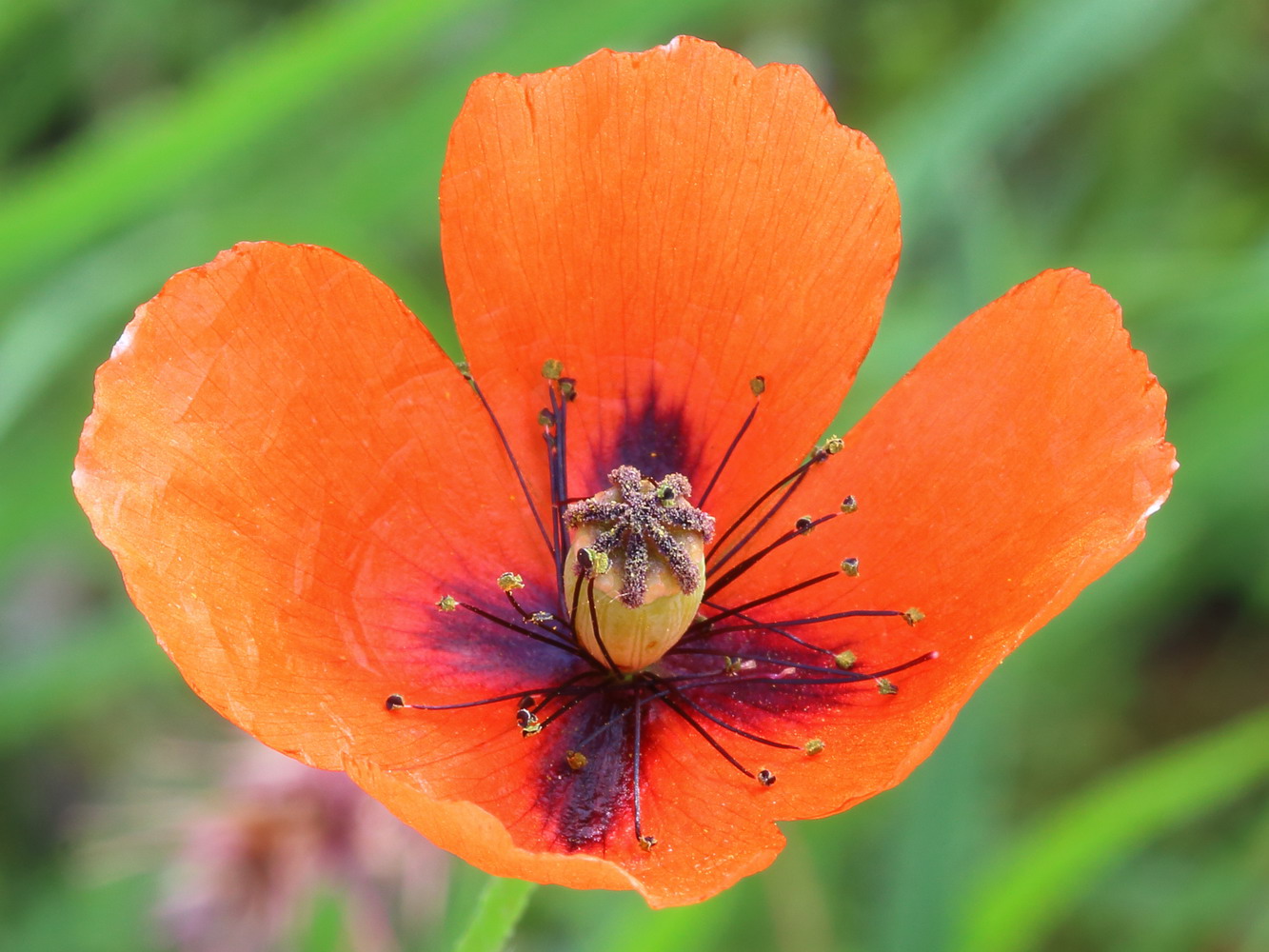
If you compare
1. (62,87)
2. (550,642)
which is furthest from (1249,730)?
(62,87)

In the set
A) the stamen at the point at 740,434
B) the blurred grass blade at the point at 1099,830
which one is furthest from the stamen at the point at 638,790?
the blurred grass blade at the point at 1099,830

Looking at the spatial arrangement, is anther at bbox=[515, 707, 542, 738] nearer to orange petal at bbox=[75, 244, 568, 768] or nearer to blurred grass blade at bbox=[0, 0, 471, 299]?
orange petal at bbox=[75, 244, 568, 768]

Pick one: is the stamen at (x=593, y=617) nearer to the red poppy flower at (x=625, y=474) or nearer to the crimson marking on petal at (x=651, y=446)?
the red poppy flower at (x=625, y=474)

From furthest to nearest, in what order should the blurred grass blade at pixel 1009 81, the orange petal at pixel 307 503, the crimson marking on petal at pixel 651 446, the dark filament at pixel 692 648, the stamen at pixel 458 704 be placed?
the blurred grass blade at pixel 1009 81 < the crimson marking on petal at pixel 651 446 < the dark filament at pixel 692 648 < the stamen at pixel 458 704 < the orange petal at pixel 307 503

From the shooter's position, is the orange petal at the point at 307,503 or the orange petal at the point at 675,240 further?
the orange petal at the point at 675,240

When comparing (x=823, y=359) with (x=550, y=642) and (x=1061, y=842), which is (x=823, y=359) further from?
(x=1061, y=842)

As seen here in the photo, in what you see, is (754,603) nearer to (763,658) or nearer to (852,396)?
(763,658)
